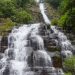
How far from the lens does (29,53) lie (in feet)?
88.3

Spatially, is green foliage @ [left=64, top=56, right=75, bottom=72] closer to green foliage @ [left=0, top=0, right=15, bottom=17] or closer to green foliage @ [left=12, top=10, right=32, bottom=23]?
green foliage @ [left=12, top=10, right=32, bottom=23]

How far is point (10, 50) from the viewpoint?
1096 inches

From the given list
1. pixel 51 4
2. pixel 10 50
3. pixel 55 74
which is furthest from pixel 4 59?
pixel 51 4

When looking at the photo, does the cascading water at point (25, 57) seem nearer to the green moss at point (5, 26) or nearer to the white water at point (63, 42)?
the green moss at point (5, 26)

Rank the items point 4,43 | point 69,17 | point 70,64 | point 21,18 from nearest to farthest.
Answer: point 70,64 → point 4,43 → point 69,17 → point 21,18

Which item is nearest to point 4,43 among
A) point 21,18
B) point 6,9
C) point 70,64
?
point 70,64

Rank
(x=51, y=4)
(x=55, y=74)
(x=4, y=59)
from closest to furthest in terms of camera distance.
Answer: (x=55, y=74)
(x=4, y=59)
(x=51, y=4)

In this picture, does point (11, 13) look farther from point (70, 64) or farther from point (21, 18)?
point (70, 64)

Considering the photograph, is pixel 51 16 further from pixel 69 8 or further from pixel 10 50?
pixel 10 50

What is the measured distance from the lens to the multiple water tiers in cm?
2569

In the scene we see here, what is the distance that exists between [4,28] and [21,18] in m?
8.61

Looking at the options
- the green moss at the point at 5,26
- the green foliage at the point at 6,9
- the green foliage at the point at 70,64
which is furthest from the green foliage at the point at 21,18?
the green foliage at the point at 70,64

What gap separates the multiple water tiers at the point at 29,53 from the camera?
2569 centimetres

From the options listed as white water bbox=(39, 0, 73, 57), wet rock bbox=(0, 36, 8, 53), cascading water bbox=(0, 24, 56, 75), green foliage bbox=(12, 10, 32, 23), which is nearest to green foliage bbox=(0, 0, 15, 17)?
green foliage bbox=(12, 10, 32, 23)
